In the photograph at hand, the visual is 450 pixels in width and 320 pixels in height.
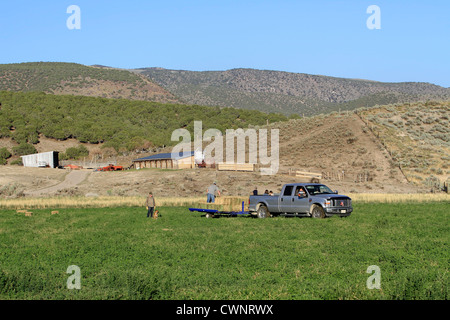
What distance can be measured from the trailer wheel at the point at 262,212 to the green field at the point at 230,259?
3.59 meters

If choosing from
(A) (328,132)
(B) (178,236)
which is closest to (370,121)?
(A) (328,132)

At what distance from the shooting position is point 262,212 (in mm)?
Answer: 28312

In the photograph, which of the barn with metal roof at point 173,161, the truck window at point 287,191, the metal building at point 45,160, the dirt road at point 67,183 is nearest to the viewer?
the truck window at point 287,191

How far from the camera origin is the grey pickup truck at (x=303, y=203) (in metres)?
25.5

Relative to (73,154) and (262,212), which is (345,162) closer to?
(262,212)

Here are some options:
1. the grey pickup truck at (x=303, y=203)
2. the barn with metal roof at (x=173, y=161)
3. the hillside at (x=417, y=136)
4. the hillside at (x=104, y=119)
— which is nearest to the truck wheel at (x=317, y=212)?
the grey pickup truck at (x=303, y=203)

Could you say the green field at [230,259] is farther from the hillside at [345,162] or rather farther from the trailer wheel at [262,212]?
the hillside at [345,162]

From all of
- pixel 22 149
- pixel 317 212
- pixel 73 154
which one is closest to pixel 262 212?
pixel 317 212

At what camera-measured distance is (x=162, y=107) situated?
159 m

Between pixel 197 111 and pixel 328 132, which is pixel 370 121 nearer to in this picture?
pixel 328 132

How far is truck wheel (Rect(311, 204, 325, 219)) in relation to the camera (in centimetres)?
2565

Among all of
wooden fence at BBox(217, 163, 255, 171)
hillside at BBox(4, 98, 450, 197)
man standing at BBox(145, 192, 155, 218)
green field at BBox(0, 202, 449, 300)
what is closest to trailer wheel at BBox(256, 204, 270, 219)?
green field at BBox(0, 202, 449, 300)

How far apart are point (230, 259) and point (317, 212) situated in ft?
41.1
